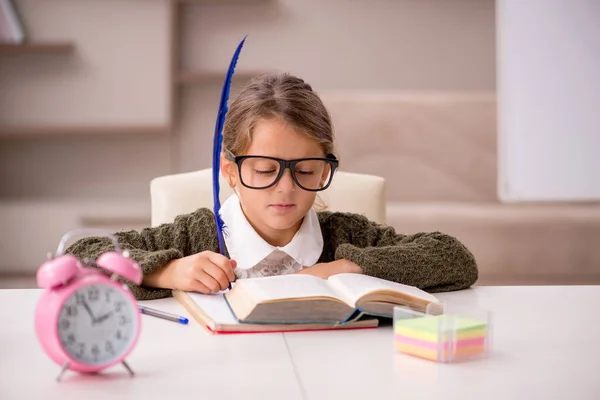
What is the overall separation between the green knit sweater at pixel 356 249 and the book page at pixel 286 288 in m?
0.25

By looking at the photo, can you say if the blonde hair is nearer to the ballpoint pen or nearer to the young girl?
the young girl

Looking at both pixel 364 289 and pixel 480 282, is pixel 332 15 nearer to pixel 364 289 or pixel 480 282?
pixel 480 282

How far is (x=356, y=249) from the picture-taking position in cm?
135

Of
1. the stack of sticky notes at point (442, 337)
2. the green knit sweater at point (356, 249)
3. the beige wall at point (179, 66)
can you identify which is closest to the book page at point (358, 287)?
the stack of sticky notes at point (442, 337)

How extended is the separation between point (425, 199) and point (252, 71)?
0.98 metres

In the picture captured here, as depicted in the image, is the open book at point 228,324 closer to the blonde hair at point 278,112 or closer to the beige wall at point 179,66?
the blonde hair at point 278,112

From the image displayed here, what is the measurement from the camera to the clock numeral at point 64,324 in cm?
Result: 73

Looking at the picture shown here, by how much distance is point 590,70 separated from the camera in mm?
1082

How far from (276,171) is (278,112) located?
0.54 feet

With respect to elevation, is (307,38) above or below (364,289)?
above

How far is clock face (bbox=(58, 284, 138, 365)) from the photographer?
731 mm

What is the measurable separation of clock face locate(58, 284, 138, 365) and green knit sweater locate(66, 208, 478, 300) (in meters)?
0.52

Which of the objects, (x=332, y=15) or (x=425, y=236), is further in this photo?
(x=332, y=15)

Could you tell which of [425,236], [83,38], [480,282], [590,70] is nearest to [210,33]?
[83,38]
